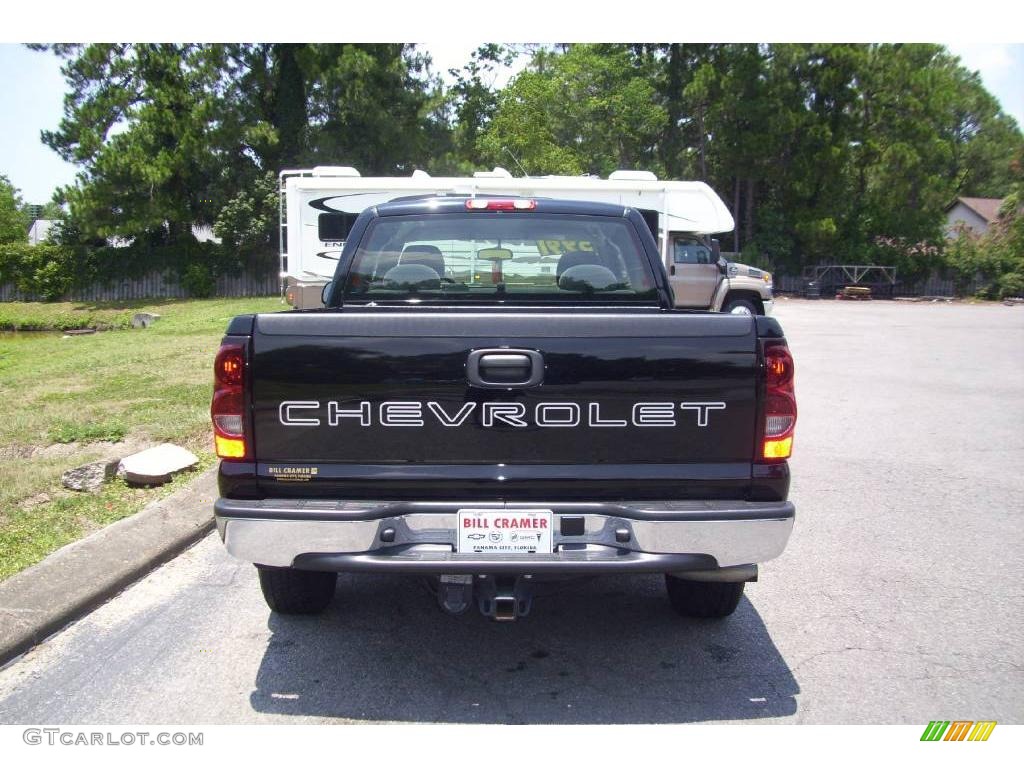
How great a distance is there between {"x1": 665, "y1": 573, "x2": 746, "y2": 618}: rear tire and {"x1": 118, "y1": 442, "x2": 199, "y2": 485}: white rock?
12.9ft

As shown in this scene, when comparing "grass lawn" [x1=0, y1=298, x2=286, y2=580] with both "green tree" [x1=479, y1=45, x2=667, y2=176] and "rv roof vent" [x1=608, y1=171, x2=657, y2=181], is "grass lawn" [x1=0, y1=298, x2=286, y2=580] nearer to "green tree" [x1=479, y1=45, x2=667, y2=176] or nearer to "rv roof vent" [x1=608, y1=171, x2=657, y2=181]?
"rv roof vent" [x1=608, y1=171, x2=657, y2=181]

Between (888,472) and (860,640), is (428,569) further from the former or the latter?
(888,472)

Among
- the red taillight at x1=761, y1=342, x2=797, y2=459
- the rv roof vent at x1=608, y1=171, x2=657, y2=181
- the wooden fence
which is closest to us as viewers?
the red taillight at x1=761, y1=342, x2=797, y2=459

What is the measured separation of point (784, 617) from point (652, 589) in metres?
0.72

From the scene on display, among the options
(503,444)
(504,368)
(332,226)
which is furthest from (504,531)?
(332,226)

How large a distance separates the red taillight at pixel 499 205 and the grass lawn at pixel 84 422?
3031mm

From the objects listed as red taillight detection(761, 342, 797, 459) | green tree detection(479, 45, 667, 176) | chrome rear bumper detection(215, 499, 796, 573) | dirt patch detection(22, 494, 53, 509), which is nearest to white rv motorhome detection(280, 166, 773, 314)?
dirt patch detection(22, 494, 53, 509)

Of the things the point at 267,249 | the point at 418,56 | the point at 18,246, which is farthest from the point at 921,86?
the point at 18,246

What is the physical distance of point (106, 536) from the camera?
4992mm

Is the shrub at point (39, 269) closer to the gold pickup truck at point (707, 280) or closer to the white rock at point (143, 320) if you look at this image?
the white rock at point (143, 320)

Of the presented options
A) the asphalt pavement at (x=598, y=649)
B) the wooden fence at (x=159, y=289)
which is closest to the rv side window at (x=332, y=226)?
the asphalt pavement at (x=598, y=649)

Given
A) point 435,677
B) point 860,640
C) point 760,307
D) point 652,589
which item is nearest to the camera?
point 435,677

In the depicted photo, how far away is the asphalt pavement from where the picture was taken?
341 centimetres

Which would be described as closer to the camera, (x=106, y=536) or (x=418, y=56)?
(x=106, y=536)
